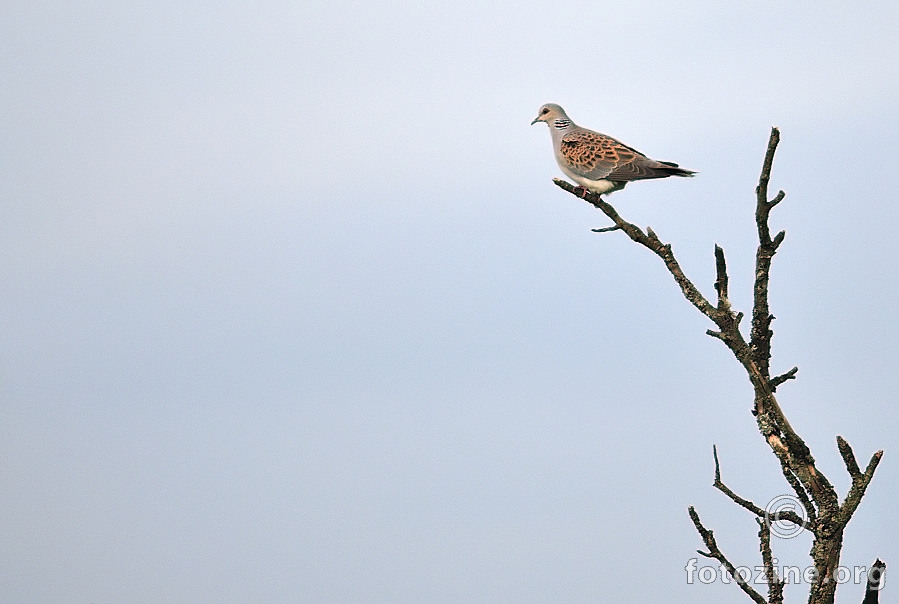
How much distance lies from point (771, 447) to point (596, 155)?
5913 millimetres

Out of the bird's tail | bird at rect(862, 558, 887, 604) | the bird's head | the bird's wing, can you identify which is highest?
the bird's head

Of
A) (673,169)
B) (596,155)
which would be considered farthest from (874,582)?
(596,155)

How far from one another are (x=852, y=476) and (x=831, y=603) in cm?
69

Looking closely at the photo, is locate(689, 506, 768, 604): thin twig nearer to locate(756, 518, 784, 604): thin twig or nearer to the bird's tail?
locate(756, 518, 784, 604): thin twig

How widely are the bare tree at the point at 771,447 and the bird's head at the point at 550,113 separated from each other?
674 cm

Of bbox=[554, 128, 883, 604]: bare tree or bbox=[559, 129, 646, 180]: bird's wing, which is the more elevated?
bbox=[559, 129, 646, 180]: bird's wing

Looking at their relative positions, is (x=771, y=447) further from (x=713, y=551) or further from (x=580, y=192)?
(x=580, y=192)

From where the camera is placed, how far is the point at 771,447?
5.57 metres

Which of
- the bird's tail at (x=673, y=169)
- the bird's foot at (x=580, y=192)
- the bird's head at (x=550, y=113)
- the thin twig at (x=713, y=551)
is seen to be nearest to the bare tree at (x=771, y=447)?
the thin twig at (x=713, y=551)

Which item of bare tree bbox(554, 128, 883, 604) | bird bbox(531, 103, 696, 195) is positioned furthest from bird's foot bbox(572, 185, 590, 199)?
bird bbox(531, 103, 696, 195)

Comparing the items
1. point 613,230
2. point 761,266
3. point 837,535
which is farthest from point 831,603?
point 613,230

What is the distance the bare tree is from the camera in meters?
5.21

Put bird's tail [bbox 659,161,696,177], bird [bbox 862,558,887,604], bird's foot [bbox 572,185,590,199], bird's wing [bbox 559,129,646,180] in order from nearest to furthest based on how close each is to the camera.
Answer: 1. bird [bbox 862,558,887,604]
2. bird's foot [bbox 572,185,590,199]
3. bird's tail [bbox 659,161,696,177]
4. bird's wing [bbox 559,129,646,180]

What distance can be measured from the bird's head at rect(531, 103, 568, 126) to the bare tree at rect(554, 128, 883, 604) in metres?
6.74
